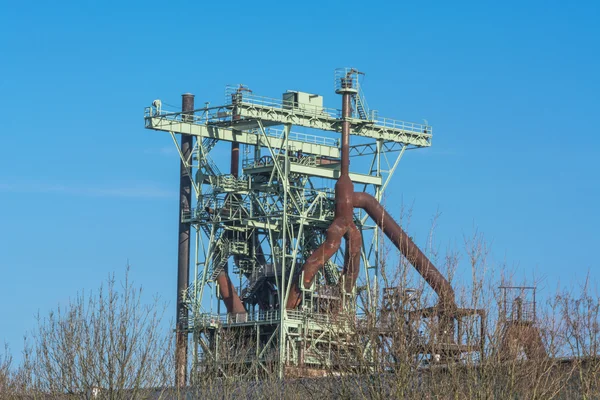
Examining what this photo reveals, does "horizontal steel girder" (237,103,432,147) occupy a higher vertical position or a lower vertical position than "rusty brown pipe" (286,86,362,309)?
higher

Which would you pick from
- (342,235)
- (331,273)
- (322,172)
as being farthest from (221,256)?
(342,235)

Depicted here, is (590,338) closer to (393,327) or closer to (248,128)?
(393,327)

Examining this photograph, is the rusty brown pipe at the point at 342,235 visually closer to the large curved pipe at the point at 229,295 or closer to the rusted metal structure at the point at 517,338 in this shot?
the large curved pipe at the point at 229,295

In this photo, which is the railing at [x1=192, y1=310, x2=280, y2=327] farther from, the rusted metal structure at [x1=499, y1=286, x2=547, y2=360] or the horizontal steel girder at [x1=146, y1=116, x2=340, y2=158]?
the rusted metal structure at [x1=499, y1=286, x2=547, y2=360]

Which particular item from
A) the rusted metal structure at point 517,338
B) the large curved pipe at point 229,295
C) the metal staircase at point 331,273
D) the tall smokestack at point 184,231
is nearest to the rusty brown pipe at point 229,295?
the large curved pipe at point 229,295

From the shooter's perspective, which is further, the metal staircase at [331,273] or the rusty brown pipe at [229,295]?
the metal staircase at [331,273]

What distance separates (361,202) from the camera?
3248 inches

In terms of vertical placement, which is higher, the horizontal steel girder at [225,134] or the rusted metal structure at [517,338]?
the horizontal steel girder at [225,134]

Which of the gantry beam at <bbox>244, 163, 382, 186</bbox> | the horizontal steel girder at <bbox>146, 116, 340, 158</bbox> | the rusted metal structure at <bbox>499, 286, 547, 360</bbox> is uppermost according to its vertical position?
the horizontal steel girder at <bbox>146, 116, 340, 158</bbox>

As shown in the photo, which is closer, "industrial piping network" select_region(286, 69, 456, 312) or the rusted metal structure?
the rusted metal structure

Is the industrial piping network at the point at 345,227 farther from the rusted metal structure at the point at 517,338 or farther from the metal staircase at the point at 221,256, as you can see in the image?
the rusted metal structure at the point at 517,338

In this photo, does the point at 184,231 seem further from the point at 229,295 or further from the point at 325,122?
the point at 325,122

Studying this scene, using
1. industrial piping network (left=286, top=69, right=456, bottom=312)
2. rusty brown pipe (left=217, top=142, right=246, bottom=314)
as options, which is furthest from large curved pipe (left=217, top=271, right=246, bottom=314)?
industrial piping network (left=286, top=69, right=456, bottom=312)

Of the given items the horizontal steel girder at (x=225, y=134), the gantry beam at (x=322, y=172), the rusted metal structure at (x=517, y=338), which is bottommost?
the rusted metal structure at (x=517, y=338)
